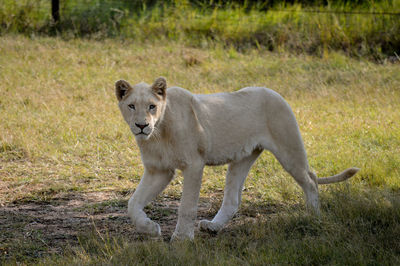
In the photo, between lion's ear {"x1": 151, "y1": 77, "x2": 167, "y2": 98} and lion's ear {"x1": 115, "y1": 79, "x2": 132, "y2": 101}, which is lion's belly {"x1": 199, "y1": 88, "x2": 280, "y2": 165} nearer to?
lion's ear {"x1": 151, "y1": 77, "x2": 167, "y2": 98}

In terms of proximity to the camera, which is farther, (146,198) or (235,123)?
(235,123)

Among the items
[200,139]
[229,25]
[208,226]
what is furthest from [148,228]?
[229,25]

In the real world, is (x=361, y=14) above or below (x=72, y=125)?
above

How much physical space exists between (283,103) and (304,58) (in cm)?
738

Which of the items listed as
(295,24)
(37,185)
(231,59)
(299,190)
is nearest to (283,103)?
(299,190)

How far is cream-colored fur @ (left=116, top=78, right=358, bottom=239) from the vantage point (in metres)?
4.43

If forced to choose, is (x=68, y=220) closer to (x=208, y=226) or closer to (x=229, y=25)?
(x=208, y=226)

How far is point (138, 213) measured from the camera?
4.48 meters

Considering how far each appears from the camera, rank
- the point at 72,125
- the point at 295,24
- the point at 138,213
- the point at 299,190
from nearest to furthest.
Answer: the point at 138,213, the point at 299,190, the point at 72,125, the point at 295,24

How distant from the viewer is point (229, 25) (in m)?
14.1

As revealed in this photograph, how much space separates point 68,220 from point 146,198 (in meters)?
1.08

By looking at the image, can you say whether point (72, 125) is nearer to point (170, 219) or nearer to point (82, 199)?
point (82, 199)

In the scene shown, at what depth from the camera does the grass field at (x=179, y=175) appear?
4.19 meters

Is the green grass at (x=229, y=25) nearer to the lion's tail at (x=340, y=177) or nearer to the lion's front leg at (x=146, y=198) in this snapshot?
the lion's tail at (x=340, y=177)
